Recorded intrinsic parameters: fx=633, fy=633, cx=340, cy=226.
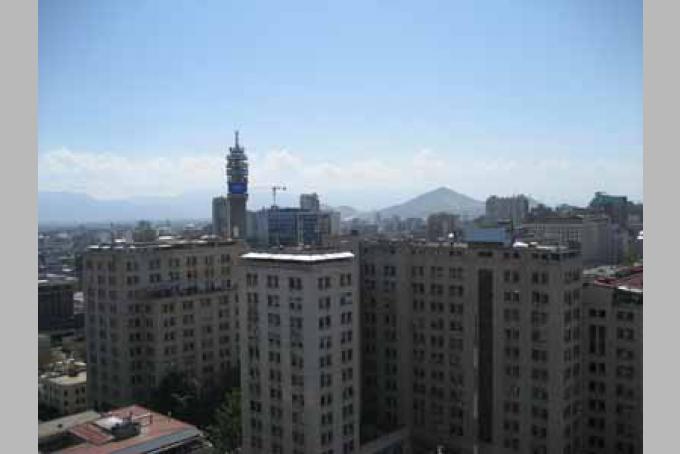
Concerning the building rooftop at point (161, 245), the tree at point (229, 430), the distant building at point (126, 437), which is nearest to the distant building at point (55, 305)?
the building rooftop at point (161, 245)

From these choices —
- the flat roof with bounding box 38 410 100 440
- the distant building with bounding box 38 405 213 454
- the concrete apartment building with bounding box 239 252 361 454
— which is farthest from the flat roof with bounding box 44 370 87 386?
the concrete apartment building with bounding box 239 252 361 454

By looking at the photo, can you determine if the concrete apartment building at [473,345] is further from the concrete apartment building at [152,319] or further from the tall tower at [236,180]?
the tall tower at [236,180]

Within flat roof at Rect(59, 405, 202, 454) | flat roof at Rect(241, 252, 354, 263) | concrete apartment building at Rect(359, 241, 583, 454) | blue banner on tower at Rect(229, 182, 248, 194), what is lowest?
flat roof at Rect(59, 405, 202, 454)

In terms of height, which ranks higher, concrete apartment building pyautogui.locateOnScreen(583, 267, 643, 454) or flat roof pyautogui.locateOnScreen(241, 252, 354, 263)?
flat roof pyautogui.locateOnScreen(241, 252, 354, 263)

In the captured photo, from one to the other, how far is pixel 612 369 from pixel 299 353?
30.4m

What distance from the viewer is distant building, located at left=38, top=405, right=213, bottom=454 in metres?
53.1

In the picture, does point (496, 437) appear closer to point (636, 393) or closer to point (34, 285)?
point (636, 393)

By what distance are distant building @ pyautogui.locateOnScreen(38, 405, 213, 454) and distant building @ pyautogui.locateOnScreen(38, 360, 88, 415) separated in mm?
22997

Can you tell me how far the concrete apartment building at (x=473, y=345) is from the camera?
58344mm

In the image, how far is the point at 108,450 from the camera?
2045 inches

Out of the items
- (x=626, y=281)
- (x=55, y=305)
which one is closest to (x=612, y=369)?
(x=626, y=281)

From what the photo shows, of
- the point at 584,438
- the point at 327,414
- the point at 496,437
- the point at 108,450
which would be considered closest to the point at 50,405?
the point at 108,450

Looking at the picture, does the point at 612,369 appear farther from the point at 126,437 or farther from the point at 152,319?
the point at 152,319

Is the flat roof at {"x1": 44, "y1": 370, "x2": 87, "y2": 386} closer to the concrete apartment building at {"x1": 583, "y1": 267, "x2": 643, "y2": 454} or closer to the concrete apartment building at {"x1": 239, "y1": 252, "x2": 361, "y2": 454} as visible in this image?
the concrete apartment building at {"x1": 239, "y1": 252, "x2": 361, "y2": 454}
